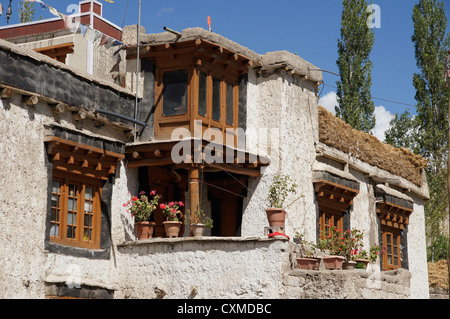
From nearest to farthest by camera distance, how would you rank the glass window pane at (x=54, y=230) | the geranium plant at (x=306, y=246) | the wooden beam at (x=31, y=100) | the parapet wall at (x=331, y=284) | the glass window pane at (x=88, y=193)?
1. the parapet wall at (x=331, y=284)
2. the wooden beam at (x=31, y=100)
3. the glass window pane at (x=54, y=230)
4. the glass window pane at (x=88, y=193)
5. the geranium plant at (x=306, y=246)

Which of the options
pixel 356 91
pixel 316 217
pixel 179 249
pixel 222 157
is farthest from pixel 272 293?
pixel 356 91

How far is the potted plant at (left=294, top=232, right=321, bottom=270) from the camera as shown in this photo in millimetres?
14453

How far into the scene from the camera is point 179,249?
576 inches

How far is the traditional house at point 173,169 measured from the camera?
13.7 metres

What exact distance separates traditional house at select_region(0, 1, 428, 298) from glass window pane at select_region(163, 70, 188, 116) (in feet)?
0.09

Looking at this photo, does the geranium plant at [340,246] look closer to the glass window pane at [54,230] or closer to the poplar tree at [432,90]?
the glass window pane at [54,230]

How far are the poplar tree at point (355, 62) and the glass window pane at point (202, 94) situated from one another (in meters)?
13.6

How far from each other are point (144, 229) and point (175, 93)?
3.07 metres

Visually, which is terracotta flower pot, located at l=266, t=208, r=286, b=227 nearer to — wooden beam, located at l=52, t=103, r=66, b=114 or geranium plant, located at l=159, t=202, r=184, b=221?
geranium plant, located at l=159, t=202, r=184, b=221

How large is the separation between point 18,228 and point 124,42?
17.9 feet

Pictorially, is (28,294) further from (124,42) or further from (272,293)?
(124,42)

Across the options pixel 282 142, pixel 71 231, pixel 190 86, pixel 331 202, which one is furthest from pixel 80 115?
pixel 331 202

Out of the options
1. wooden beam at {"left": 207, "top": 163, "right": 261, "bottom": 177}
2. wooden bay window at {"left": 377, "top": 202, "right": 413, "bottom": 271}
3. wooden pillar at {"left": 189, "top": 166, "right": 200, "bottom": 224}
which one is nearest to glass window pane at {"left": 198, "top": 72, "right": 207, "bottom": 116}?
wooden beam at {"left": 207, "top": 163, "right": 261, "bottom": 177}

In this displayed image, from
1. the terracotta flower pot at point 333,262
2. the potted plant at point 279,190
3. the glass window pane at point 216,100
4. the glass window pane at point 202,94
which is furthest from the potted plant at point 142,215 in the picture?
the terracotta flower pot at point 333,262
